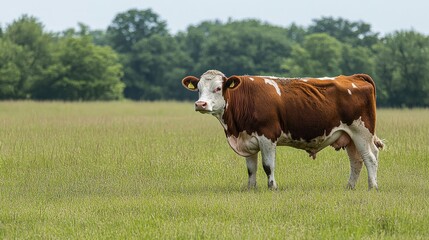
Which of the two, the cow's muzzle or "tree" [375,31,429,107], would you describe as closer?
the cow's muzzle

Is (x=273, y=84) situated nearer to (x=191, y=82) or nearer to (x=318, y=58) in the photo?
(x=191, y=82)

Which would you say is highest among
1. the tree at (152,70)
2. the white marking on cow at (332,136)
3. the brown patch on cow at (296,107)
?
the brown patch on cow at (296,107)

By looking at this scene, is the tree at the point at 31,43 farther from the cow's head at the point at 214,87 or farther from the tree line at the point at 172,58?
the cow's head at the point at 214,87

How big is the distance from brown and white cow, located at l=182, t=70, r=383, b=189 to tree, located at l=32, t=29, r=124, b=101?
58755 millimetres

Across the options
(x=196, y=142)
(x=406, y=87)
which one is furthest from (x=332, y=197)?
(x=406, y=87)

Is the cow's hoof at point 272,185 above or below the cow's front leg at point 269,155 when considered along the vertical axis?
below

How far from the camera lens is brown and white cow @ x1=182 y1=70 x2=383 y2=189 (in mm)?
12578

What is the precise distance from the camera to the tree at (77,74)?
71188 mm

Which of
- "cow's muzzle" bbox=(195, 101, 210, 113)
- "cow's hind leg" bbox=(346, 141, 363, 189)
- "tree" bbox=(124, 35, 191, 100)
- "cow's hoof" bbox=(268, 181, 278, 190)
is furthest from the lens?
"tree" bbox=(124, 35, 191, 100)

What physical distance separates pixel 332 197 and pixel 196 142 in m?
8.44

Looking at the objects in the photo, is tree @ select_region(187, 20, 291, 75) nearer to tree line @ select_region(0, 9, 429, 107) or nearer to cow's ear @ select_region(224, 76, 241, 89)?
tree line @ select_region(0, 9, 429, 107)

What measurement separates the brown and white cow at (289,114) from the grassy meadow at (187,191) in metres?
0.67

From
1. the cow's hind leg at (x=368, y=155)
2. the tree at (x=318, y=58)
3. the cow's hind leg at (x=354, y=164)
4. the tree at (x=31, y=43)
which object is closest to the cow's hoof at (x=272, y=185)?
Answer: the cow's hind leg at (x=354, y=164)

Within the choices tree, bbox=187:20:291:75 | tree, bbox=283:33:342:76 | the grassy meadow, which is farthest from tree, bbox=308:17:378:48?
the grassy meadow
